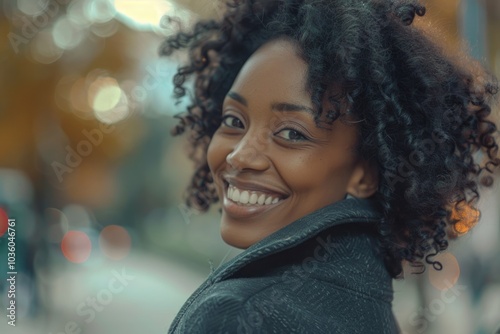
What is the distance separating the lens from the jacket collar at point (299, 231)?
6.43 feet

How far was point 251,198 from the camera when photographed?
225 cm

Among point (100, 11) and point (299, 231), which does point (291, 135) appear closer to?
point (299, 231)

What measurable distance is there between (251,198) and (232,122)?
0.30 meters

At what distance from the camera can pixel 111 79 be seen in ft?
30.1

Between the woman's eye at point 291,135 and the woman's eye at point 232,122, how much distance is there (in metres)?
0.19

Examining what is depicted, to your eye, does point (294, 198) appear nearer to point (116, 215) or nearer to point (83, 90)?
point (83, 90)

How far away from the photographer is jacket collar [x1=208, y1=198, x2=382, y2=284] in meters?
1.96

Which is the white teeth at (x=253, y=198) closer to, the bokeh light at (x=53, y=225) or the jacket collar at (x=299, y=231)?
the jacket collar at (x=299, y=231)

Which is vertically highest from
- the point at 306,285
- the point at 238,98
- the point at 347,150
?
the point at 238,98

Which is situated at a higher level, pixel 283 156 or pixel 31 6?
pixel 31 6

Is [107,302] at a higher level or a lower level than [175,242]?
lower

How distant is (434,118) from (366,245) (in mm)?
490

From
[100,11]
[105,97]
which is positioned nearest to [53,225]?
[105,97]

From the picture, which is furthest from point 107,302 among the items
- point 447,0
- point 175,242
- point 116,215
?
point 116,215
